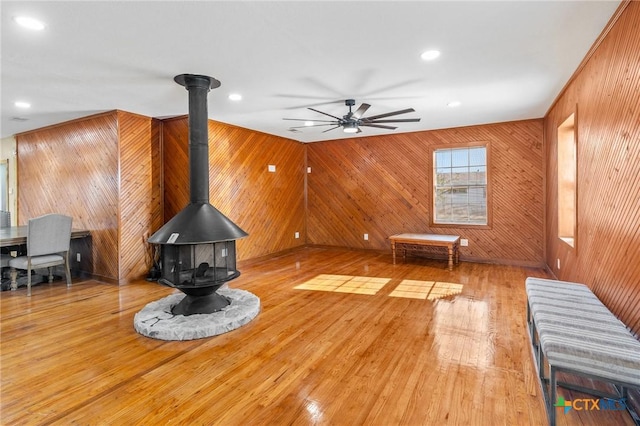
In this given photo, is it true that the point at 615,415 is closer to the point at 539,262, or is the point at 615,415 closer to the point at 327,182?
the point at 539,262

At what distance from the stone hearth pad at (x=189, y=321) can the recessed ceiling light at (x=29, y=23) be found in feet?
8.57

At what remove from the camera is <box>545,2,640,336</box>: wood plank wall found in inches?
84.7

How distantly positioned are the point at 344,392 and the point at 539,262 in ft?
16.5

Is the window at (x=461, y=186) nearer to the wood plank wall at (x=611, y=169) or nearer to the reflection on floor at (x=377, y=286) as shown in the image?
the reflection on floor at (x=377, y=286)

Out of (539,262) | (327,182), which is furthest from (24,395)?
(539,262)

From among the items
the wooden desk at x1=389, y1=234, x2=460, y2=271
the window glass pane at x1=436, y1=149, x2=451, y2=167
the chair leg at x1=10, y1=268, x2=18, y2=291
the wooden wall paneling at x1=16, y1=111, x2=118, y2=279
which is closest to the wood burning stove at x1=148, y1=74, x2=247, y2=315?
the wooden wall paneling at x1=16, y1=111, x2=118, y2=279

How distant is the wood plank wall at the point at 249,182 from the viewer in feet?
17.4

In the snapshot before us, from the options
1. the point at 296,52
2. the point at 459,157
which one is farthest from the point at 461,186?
the point at 296,52

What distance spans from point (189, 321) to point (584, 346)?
308 centimetres

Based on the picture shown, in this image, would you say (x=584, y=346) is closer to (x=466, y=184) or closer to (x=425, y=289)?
(x=425, y=289)

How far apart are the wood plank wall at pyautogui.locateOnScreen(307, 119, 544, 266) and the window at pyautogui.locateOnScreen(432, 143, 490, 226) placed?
0.52 feet

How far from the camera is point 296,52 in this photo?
2859 millimetres

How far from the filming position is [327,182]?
25.1 ft

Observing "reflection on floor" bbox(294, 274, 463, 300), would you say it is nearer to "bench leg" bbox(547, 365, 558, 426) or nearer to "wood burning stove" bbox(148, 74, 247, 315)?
"wood burning stove" bbox(148, 74, 247, 315)
